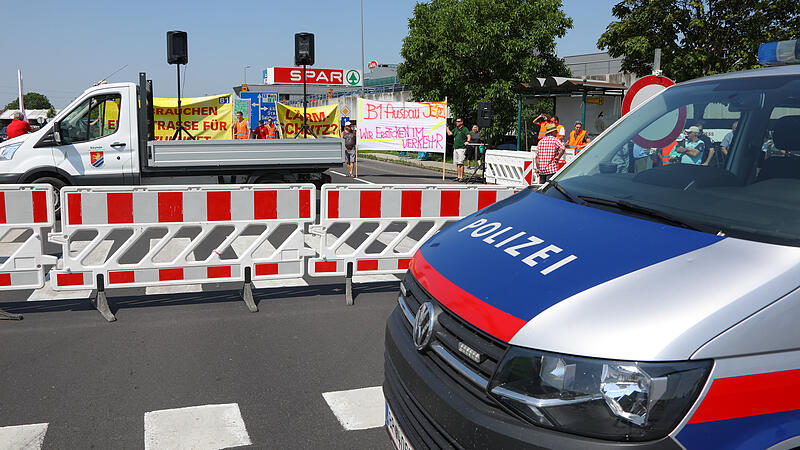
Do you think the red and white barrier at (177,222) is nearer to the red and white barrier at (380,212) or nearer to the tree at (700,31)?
the red and white barrier at (380,212)

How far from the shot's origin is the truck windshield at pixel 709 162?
2.38 m

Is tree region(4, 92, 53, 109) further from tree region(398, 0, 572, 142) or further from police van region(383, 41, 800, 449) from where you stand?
police van region(383, 41, 800, 449)

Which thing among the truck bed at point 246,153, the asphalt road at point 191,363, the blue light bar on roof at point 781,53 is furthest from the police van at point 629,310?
the truck bed at point 246,153

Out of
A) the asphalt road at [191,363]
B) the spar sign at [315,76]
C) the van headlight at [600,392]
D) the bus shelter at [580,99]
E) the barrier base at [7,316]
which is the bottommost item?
the asphalt road at [191,363]

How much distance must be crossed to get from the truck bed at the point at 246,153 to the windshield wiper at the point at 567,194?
8.72 meters

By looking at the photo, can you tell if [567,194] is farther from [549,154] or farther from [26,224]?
[549,154]

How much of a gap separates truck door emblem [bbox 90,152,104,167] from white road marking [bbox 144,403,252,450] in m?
8.53

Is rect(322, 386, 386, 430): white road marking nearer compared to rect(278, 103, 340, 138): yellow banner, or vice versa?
rect(322, 386, 386, 430): white road marking

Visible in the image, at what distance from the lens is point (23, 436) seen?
12.4 ft

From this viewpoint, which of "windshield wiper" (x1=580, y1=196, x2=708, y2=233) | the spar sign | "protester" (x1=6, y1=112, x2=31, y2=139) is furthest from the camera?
the spar sign

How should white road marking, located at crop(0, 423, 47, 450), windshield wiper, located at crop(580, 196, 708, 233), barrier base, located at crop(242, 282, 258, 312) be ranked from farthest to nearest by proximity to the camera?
barrier base, located at crop(242, 282, 258, 312)
white road marking, located at crop(0, 423, 47, 450)
windshield wiper, located at crop(580, 196, 708, 233)

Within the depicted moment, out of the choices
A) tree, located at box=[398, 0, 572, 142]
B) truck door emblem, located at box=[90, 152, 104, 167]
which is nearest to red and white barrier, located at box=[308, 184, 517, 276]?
truck door emblem, located at box=[90, 152, 104, 167]

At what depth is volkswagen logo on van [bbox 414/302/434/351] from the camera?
2.46m

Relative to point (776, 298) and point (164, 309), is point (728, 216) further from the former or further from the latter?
point (164, 309)
